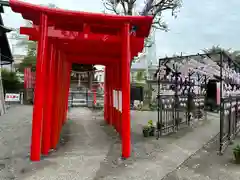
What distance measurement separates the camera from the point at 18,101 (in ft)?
57.8

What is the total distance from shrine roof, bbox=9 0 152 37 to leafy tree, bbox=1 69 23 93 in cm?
1547

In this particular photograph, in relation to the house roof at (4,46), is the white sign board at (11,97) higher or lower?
lower

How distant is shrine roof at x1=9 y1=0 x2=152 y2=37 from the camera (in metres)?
4.55

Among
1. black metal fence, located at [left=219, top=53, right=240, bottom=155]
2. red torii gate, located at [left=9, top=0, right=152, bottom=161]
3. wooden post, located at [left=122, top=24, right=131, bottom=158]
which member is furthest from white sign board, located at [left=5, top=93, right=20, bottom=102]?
black metal fence, located at [left=219, top=53, right=240, bottom=155]

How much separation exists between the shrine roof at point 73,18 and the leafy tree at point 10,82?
609 inches

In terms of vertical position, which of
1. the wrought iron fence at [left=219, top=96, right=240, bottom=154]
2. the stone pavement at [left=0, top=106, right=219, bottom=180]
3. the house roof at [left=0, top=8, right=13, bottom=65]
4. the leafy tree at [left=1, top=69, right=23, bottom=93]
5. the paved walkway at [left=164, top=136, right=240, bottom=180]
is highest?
the house roof at [left=0, top=8, right=13, bottom=65]

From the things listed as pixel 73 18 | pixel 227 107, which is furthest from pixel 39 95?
pixel 227 107

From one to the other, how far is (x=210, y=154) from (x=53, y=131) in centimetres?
403

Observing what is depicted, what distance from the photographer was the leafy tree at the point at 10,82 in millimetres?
18781

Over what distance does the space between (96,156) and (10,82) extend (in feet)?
54.5

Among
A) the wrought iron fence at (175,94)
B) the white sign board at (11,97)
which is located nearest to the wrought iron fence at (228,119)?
the wrought iron fence at (175,94)

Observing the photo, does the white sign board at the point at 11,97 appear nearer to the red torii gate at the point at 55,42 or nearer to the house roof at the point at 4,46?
the house roof at the point at 4,46

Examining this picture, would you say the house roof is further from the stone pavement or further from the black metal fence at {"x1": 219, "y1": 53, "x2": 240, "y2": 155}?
the black metal fence at {"x1": 219, "y1": 53, "x2": 240, "y2": 155}

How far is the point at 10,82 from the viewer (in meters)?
18.9
